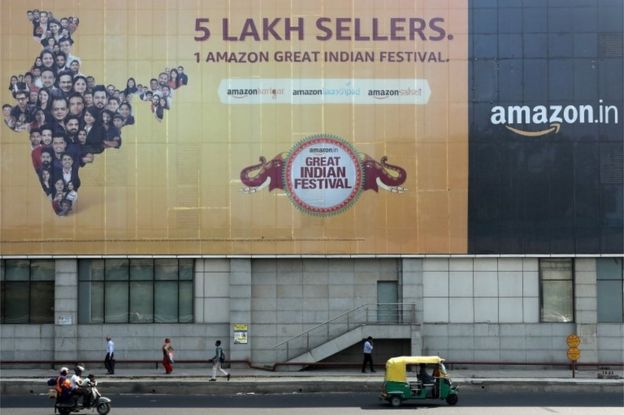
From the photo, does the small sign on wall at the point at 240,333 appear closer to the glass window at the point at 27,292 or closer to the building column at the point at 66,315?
the building column at the point at 66,315

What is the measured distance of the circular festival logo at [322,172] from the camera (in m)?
43.2

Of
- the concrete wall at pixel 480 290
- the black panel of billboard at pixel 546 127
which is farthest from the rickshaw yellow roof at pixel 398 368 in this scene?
the black panel of billboard at pixel 546 127

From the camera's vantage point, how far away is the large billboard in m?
43.0

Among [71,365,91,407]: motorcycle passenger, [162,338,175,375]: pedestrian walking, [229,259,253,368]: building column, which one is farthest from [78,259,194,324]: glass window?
[71,365,91,407]: motorcycle passenger

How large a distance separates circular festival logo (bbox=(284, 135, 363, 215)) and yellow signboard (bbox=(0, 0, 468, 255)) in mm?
61

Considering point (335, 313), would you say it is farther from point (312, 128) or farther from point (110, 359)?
point (110, 359)

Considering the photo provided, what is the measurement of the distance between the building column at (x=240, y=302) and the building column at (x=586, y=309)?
14.0 m

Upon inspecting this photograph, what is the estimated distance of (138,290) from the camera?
4341cm

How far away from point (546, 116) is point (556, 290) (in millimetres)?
7515

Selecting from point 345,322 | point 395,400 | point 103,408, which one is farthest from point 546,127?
point 103,408

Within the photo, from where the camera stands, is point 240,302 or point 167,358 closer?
point 167,358

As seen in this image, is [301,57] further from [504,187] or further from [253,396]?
[253,396]

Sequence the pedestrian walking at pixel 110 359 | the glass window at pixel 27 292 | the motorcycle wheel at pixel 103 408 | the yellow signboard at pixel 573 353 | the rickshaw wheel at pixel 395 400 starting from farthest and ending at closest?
the glass window at pixel 27 292
the pedestrian walking at pixel 110 359
the yellow signboard at pixel 573 353
the rickshaw wheel at pixel 395 400
the motorcycle wheel at pixel 103 408

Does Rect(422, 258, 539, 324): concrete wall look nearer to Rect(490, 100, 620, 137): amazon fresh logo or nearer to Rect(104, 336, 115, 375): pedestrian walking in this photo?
Rect(490, 100, 620, 137): amazon fresh logo
